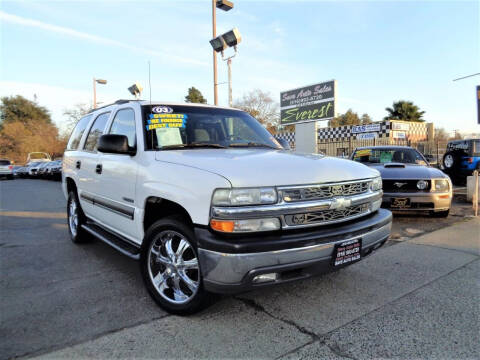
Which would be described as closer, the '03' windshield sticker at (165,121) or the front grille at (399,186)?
the '03' windshield sticker at (165,121)

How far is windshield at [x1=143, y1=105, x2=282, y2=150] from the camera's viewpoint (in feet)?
9.98

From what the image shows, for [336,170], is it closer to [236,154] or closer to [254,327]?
[236,154]

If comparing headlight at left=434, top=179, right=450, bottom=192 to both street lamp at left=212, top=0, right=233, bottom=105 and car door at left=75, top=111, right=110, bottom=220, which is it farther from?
street lamp at left=212, top=0, right=233, bottom=105

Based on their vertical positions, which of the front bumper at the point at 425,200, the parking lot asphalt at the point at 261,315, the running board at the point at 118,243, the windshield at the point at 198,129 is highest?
the windshield at the point at 198,129

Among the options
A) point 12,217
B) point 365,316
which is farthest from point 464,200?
point 12,217

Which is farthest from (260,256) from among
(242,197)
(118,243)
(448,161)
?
(448,161)

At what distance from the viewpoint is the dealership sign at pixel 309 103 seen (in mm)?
14547

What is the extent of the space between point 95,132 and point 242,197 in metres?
2.87

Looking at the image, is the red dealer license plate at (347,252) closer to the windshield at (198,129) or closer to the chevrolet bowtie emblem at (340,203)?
the chevrolet bowtie emblem at (340,203)

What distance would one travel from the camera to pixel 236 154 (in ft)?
8.86

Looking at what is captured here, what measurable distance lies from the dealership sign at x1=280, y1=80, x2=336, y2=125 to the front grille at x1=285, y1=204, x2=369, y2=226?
41.6 feet

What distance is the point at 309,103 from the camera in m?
15.4

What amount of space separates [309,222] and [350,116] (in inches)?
2437

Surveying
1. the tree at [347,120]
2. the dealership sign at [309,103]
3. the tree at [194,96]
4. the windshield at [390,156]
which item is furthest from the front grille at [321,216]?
the tree at [347,120]
